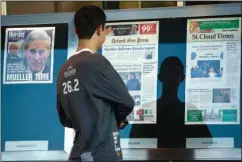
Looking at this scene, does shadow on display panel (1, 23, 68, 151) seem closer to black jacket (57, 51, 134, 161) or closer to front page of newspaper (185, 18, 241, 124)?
front page of newspaper (185, 18, 241, 124)

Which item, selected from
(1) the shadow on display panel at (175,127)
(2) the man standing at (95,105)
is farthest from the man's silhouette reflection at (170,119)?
(2) the man standing at (95,105)

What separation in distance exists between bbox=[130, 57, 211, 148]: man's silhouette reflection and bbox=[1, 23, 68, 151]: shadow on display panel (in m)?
0.77

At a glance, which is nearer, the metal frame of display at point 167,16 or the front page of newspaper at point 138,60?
the metal frame of display at point 167,16

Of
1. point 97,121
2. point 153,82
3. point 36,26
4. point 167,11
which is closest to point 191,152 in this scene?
point 153,82

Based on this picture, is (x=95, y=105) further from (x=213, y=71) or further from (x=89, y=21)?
(x=213, y=71)

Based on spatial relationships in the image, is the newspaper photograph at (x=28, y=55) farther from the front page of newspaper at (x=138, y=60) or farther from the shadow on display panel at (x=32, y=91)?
the front page of newspaper at (x=138, y=60)

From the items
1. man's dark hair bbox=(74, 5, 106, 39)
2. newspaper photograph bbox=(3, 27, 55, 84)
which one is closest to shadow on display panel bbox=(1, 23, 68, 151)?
newspaper photograph bbox=(3, 27, 55, 84)

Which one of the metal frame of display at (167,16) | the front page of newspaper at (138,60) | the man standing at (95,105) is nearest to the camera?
the man standing at (95,105)

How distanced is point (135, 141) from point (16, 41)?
142 cm

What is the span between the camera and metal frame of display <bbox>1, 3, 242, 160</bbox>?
145 inches

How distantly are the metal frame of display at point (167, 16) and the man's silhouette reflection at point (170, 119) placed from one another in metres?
0.08

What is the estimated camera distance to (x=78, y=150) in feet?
8.47

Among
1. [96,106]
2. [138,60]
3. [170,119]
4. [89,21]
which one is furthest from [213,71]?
[96,106]

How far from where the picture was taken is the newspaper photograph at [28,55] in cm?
409
